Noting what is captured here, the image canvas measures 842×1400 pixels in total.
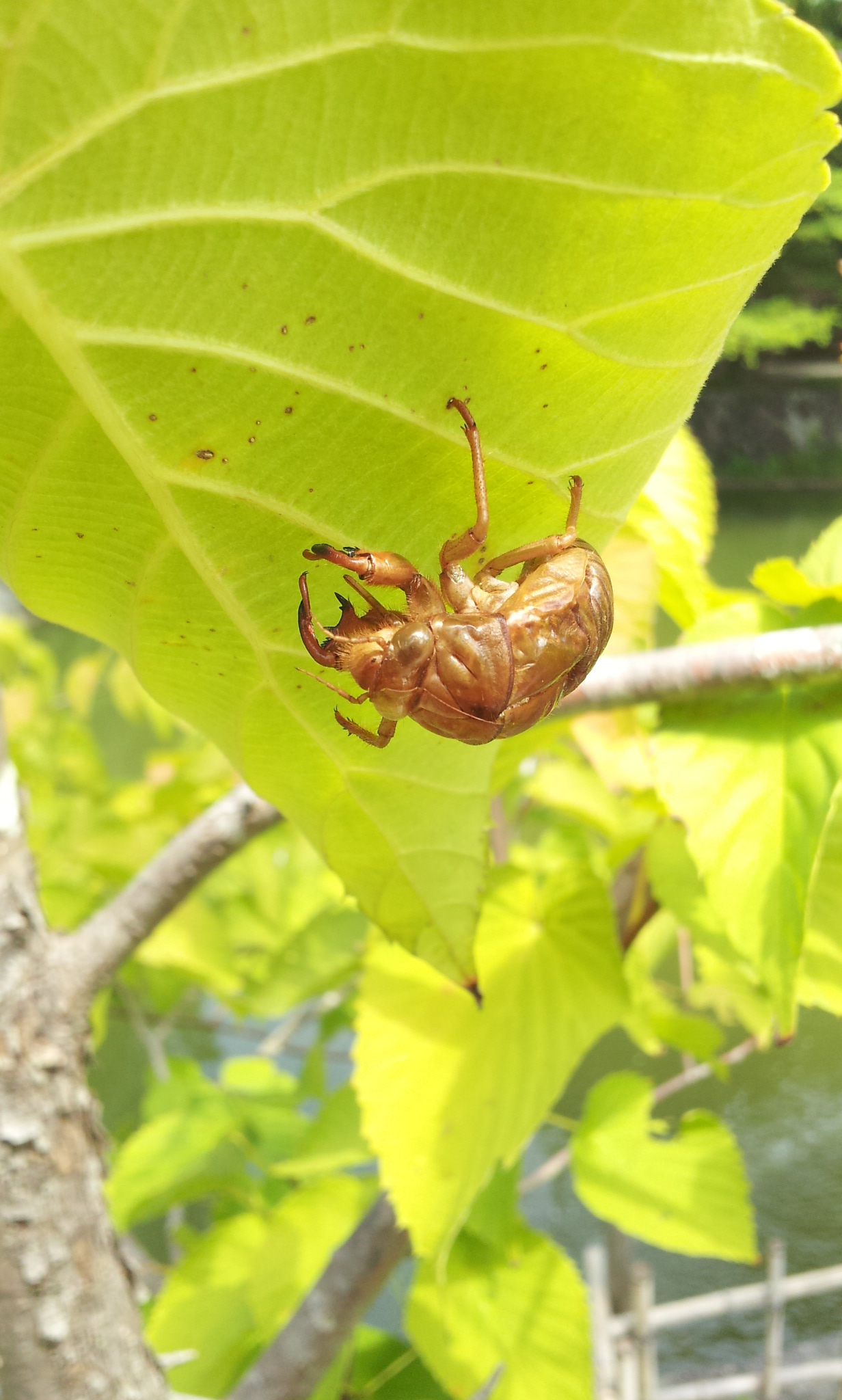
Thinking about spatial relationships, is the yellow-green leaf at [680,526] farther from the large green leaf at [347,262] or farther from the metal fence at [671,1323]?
the metal fence at [671,1323]

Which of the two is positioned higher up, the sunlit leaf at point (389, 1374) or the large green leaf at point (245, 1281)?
the large green leaf at point (245, 1281)

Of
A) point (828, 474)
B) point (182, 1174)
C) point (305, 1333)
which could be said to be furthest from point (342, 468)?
point (828, 474)

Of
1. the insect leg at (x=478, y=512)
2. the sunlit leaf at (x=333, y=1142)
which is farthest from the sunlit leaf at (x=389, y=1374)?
the insect leg at (x=478, y=512)

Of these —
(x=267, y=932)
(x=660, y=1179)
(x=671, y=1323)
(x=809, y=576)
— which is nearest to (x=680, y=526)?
(x=809, y=576)

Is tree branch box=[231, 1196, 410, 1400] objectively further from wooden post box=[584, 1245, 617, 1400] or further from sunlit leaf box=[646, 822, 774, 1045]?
wooden post box=[584, 1245, 617, 1400]

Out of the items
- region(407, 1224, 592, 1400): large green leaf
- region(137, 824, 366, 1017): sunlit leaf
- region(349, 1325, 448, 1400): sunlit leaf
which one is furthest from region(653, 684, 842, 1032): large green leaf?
region(349, 1325, 448, 1400): sunlit leaf

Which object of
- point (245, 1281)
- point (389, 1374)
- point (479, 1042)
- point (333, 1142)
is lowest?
point (389, 1374)

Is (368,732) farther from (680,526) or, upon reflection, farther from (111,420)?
(680,526)

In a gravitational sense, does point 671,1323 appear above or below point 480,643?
below
